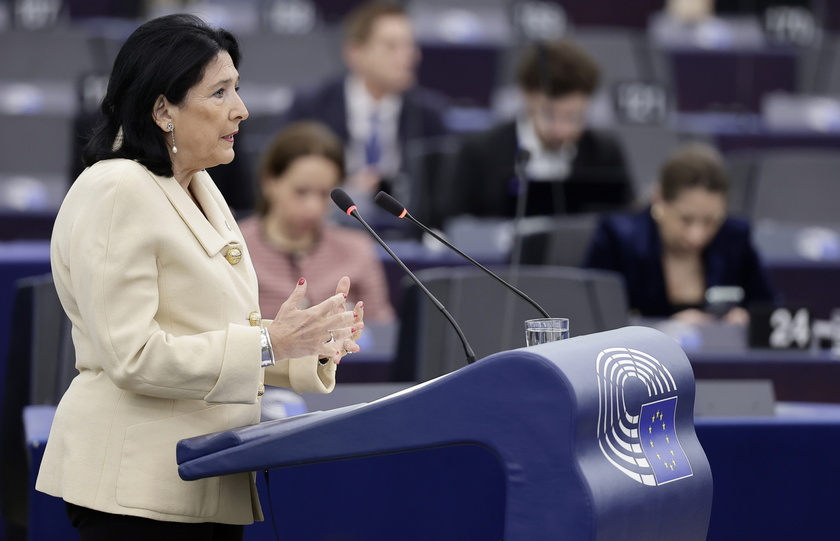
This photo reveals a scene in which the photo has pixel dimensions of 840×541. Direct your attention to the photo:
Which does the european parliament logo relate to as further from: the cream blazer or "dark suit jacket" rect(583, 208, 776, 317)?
"dark suit jacket" rect(583, 208, 776, 317)

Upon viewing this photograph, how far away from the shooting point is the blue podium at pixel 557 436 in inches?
55.9

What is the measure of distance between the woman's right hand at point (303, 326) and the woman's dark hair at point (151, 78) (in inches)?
9.5

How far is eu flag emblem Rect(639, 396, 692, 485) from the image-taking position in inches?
61.2

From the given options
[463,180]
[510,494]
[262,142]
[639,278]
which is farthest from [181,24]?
[262,142]

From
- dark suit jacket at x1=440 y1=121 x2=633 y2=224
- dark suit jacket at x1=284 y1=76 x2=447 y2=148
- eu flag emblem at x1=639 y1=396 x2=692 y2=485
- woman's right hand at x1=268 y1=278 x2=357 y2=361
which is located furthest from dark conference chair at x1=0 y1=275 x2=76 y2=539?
dark suit jacket at x1=284 y1=76 x2=447 y2=148

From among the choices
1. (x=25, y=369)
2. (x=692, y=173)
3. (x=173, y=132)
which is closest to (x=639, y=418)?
(x=173, y=132)

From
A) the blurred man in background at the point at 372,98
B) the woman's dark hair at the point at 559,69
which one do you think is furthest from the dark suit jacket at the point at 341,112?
the woman's dark hair at the point at 559,69

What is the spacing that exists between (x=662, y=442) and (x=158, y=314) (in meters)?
0.64

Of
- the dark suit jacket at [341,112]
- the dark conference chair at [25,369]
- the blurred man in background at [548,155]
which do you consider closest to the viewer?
the dark conference chair at [25,369]

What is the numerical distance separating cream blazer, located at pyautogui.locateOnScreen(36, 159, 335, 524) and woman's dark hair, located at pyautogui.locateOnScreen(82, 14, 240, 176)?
1.2 inches

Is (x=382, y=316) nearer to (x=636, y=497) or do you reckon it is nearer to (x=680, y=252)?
(x=680, y=252)

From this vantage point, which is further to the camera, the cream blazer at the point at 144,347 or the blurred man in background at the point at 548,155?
the blurred man in background at the point at 548,155

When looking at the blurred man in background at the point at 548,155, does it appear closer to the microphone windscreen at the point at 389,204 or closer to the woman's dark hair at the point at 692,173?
→ the woman's dark hair at the point at 692,173

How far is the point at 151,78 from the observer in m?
1.60
